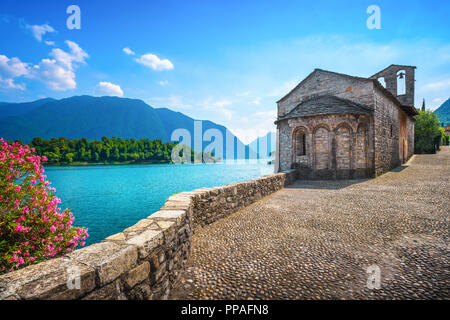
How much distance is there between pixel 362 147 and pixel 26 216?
47.3ft

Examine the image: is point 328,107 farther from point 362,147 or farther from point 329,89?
point 362,147

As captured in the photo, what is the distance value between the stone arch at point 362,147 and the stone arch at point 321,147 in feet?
5.53

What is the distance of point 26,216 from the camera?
3178mm

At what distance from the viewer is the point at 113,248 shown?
1.99m

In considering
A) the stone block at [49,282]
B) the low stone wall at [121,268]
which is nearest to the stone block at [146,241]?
the low stone wall at [121,268]

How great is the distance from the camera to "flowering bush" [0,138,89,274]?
113 inches

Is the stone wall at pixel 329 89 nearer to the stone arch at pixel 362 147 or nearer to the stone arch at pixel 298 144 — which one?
the stone arch at pixel 362 147

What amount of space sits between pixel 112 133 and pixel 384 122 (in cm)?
20927

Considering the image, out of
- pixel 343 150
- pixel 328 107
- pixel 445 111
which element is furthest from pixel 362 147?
→ pixel 445 111

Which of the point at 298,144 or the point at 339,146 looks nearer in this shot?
the point at 339,146

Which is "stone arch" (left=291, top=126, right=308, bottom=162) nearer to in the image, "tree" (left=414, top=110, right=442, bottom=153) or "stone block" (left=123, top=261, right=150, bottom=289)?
"stone block" (left=123, top=261, right=150, bottom=289)

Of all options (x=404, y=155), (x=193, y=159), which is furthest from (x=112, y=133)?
(x=404, y=155)

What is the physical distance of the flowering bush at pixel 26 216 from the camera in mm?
2869

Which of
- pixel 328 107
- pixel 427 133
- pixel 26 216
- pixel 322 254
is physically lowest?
pixel 322 254
